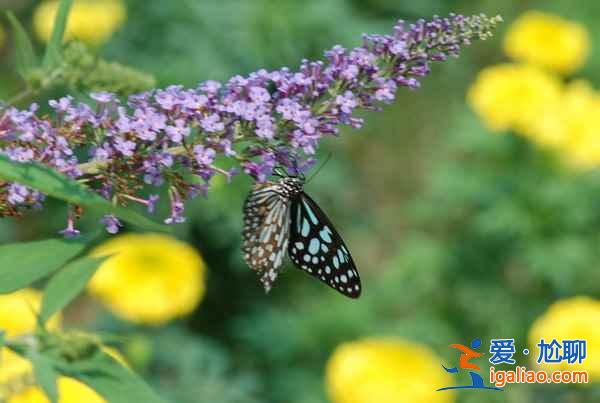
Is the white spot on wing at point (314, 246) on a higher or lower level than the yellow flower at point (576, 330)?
lower

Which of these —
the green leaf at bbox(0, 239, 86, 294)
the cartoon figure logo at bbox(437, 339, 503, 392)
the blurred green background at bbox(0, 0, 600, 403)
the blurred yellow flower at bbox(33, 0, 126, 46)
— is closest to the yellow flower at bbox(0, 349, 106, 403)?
the green leaf at bbox(0, 239, 86, 294)

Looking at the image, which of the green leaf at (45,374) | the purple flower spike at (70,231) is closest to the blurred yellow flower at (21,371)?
the green leaf at (45,374)

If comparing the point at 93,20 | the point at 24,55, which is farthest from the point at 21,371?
the point at 93,20

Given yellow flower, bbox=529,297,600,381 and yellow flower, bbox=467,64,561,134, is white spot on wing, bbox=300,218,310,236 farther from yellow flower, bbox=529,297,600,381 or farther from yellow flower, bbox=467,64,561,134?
yellow flower, bbox=467,64,561,134

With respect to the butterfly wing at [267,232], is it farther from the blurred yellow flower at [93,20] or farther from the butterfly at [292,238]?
the blurred yellow flower at [93,20]

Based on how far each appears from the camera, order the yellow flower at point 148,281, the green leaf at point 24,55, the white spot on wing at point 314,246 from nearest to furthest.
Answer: the green leaf at point 24,55, the white spot on wing at point 314,246, the yellow flower at point 148,281

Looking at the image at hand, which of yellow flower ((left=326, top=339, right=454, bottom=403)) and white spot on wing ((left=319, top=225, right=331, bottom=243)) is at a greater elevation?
white spot on wing ((left=319, top=225, right=331, bottom=243))

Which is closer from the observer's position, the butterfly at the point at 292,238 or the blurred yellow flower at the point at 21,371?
the blurred yellow flower at the point at 21,371
